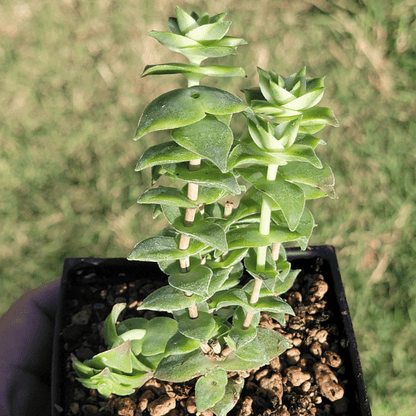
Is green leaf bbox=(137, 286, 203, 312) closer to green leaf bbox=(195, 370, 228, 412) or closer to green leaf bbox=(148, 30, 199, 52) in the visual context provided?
green leaf bbox=(195, 370, 228, 412)

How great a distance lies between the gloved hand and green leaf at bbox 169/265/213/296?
465mm

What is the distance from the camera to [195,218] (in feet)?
2.00

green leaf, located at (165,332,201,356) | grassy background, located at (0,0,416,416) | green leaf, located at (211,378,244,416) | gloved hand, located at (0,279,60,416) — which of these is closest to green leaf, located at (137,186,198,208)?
green leaf, located at (165,332,201,356)


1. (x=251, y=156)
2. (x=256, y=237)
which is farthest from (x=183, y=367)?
(x=251, y=156)

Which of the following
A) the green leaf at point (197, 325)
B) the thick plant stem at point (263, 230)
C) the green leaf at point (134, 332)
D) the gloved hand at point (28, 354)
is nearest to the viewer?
the thick plant stem at point (263, 230)

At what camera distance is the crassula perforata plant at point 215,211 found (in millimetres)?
473

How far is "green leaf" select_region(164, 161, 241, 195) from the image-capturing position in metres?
0.49

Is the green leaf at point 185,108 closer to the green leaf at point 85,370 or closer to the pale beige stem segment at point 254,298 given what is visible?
the pale beige stem segment at point 254,298

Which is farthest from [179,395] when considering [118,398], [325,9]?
[325,9]

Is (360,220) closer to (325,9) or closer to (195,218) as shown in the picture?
(325,9)

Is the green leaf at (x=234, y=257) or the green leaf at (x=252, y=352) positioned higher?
the green leaf at (x=234, y=257)

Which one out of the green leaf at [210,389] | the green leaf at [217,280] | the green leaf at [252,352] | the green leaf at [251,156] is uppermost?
the green leaf at [251,156]

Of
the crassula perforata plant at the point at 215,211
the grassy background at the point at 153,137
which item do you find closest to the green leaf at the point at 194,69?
the crassula perforata plant at the point at 215,211

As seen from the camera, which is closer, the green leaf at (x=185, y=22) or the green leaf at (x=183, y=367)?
the green leaf at (x=185, y=22)
